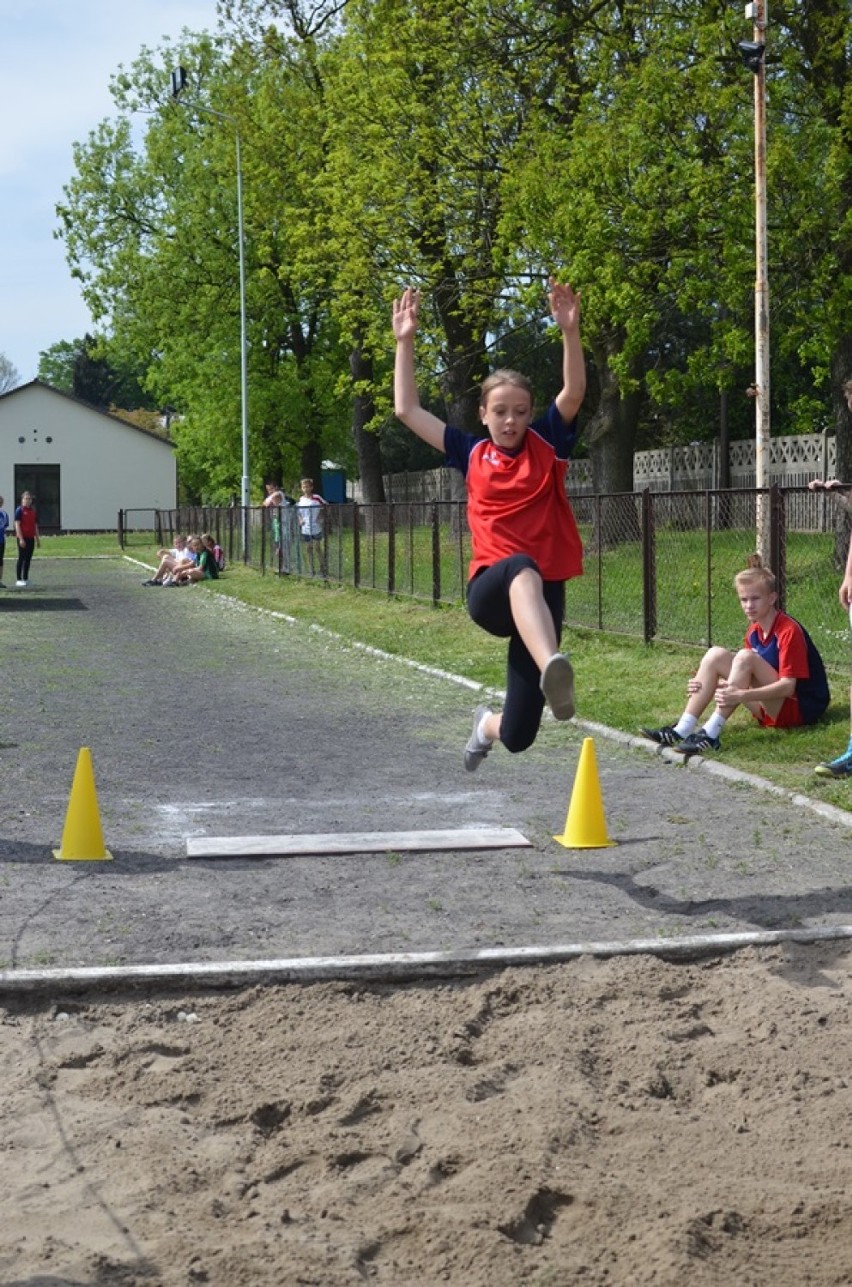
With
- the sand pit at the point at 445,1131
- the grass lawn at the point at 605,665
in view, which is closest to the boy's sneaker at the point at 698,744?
the grass lawn at the point at 605,665

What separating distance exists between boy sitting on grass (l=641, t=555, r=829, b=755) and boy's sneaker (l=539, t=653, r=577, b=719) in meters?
4.29

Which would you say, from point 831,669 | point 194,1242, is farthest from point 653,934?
point 831,669

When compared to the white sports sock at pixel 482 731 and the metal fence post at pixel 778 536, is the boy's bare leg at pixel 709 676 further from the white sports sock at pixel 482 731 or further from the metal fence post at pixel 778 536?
the white sports sock at pixel 482 731

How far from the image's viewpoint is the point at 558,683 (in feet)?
21.9

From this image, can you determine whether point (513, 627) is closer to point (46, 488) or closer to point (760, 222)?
point (760, 222)

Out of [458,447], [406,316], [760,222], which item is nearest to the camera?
[458,447]

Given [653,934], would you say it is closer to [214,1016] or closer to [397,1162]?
[214,1016]

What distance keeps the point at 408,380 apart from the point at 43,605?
21995 millimetres

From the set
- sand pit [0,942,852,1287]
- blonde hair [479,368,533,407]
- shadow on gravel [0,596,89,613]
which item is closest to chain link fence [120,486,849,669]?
blonde hair [479,368,533,407]

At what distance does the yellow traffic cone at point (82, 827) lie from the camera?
310 inches

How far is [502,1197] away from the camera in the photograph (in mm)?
4141

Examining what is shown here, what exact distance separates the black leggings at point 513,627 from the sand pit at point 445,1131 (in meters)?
1.51

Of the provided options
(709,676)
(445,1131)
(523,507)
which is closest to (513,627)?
(523,507)

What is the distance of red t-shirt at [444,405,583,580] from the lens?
709cm
